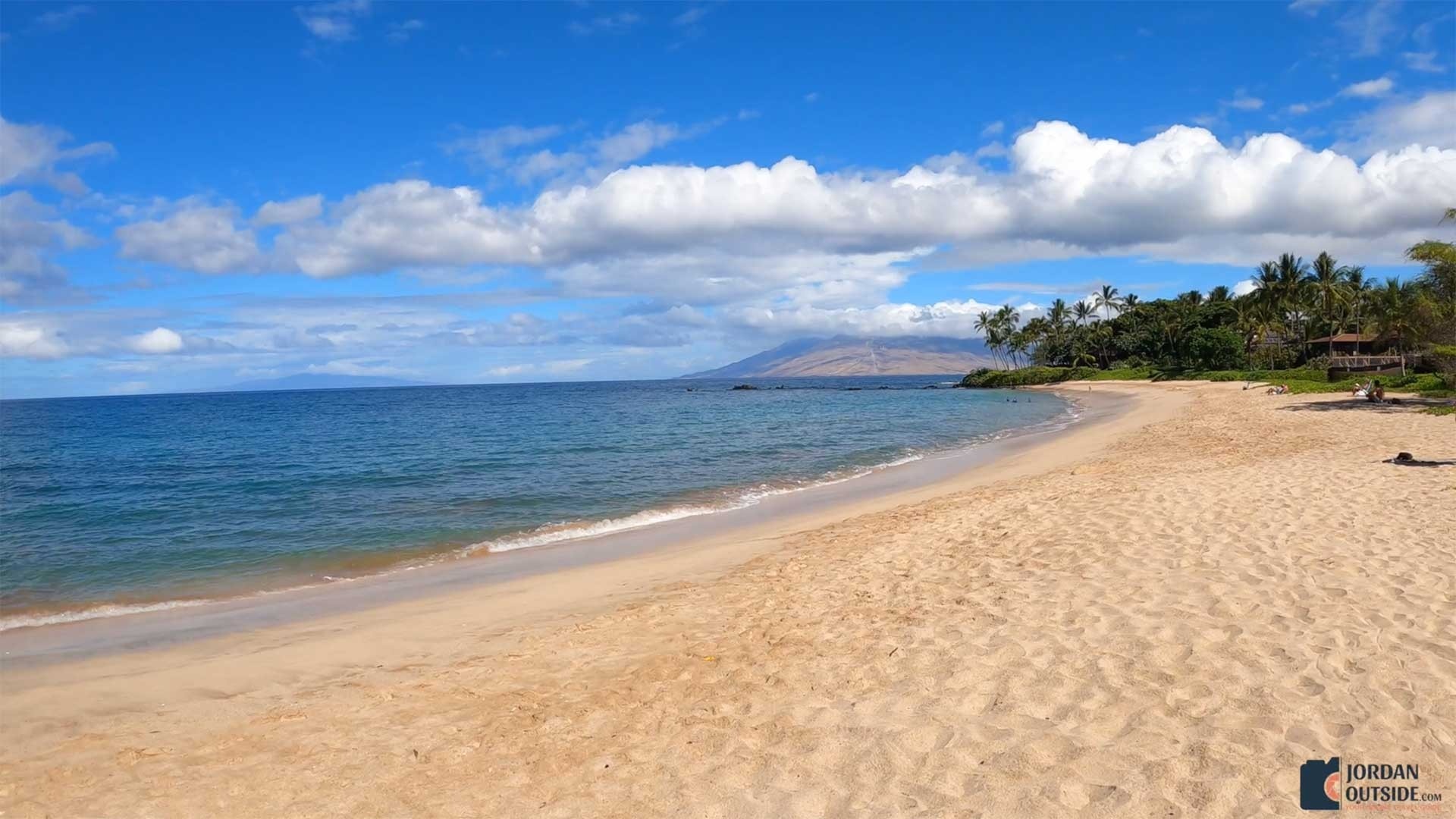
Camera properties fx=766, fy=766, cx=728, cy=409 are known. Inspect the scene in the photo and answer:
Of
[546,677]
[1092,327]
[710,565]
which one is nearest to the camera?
[546,677]

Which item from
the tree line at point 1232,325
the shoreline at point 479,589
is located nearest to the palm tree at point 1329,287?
the tree line at point 1232,325

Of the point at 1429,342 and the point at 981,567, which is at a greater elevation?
the point at 1429,342

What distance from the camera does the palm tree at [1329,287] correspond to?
69.6 meters

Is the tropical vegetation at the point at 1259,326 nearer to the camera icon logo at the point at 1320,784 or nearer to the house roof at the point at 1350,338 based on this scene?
the house roof at the point at 1350,338

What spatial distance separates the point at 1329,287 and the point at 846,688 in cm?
8418

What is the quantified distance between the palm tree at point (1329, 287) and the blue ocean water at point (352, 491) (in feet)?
145

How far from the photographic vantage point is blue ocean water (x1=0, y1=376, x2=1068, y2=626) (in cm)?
1298

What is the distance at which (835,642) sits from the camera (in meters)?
7.00

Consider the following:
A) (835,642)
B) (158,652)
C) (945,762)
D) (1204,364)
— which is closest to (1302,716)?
(945,762)

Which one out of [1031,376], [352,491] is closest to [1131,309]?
[1031,376]

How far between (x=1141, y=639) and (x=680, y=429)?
3568 cm

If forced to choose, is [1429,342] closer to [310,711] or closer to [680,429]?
[680,429]

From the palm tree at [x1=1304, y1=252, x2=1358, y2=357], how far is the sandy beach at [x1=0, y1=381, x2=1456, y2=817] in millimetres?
74263

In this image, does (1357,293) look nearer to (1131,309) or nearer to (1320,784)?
(1131,309)
